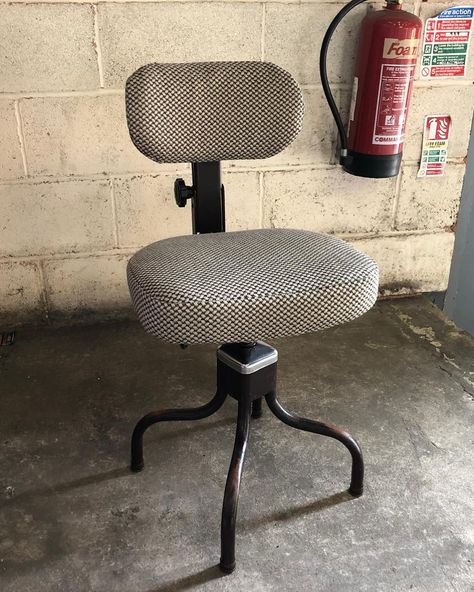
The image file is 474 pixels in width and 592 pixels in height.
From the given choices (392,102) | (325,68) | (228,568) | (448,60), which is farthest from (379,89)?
(228,568)

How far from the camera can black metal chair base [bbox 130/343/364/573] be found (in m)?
1.12

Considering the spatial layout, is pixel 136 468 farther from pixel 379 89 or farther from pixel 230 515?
pixel 379 89

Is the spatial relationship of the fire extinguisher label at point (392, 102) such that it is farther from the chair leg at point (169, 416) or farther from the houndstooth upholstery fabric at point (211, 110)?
the chair leg at point (169, 416)

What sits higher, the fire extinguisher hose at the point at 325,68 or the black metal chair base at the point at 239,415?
the fire extinguisher hose at the point at 325,68

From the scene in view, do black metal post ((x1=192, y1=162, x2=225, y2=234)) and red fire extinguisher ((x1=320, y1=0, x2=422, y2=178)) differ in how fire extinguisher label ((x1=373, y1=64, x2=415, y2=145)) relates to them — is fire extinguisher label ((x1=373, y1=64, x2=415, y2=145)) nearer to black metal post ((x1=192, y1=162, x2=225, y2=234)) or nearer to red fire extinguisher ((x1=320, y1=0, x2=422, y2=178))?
red fire extinguisher ((x1=320, y1=0, x2=422, y2=178))

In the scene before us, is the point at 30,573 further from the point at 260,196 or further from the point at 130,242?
the point at 260,196

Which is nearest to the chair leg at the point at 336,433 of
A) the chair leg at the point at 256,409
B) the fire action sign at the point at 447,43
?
the chair leg at the point at 256,409

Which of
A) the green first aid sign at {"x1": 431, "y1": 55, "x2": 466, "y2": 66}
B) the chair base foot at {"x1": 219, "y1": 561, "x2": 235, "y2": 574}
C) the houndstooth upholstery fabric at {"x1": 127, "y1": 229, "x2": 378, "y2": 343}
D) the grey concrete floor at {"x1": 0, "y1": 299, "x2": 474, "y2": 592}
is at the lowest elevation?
the grey concrete floor at {"x1": 0, "y1": 299, "x2": 474, "y2": 592}

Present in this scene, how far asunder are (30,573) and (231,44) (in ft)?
5.13

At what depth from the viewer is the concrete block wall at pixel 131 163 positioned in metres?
1.77

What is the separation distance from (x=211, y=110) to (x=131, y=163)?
0.69 meters

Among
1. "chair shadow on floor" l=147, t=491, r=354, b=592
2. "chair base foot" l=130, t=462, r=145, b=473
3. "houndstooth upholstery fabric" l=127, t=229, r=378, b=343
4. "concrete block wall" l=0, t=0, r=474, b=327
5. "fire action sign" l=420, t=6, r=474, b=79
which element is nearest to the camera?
"houndstooth upholstery fabric" l=127, t=229, r=378, b=343

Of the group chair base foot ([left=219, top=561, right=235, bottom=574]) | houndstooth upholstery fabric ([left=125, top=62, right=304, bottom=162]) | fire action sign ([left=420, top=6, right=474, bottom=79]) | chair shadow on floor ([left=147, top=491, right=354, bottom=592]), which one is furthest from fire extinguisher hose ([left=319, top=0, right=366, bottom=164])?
chair base foot ([left=219, top=561, right=235, bottom=574])

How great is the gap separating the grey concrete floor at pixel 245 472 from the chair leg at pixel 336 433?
0.13 feet
